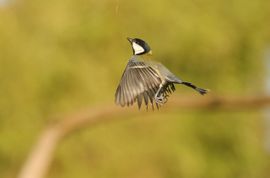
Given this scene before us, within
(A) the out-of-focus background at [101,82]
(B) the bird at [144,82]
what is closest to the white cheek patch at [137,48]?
(B) the bird at [144,82]

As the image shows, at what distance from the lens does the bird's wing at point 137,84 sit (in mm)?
998

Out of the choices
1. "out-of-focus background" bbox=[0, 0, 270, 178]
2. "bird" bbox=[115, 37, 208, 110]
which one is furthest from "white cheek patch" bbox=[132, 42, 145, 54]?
"out-of-focus background" bbox=[0, 0, 270, 178]

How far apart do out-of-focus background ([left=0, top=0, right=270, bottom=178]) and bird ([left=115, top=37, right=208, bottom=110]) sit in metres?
11.0

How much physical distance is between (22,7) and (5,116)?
1.68 m

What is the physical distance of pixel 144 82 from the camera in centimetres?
101

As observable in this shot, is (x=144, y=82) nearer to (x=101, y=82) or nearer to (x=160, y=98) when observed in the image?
(x=160, y=98)

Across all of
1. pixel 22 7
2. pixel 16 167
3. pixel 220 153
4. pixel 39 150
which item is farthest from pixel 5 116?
pixel 39 150

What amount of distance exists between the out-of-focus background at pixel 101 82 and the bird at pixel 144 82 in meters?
11.0

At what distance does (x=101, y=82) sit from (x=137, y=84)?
474 inches

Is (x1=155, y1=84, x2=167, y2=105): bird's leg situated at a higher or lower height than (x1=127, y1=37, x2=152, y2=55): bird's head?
lower

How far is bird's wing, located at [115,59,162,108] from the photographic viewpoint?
998 mm

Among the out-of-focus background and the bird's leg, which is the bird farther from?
the out-of-focus background

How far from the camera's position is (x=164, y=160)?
14.2 metres

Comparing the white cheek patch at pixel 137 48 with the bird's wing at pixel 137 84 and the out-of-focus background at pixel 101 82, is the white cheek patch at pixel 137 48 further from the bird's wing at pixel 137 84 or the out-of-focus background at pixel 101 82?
the out-of-focus background at pixel 101 82
